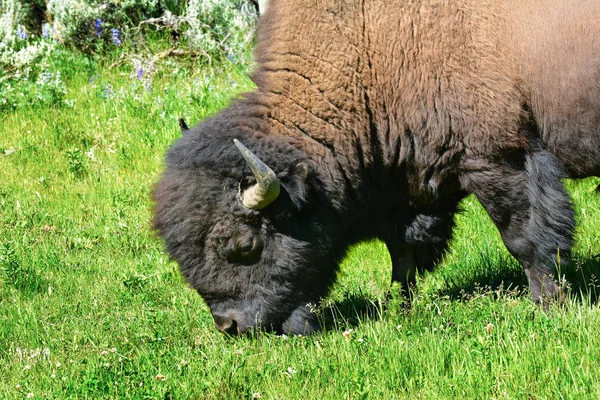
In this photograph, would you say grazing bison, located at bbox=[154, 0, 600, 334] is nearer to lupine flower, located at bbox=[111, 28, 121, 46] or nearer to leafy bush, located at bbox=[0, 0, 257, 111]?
leafy bush, located at bbox=[0, 0, 257, 111]

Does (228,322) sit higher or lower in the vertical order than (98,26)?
lower

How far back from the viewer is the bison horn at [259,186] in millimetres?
4863

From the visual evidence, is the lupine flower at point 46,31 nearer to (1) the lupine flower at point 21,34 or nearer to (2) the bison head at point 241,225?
(1) the lupine flower at point 21,34

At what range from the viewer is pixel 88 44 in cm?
1058

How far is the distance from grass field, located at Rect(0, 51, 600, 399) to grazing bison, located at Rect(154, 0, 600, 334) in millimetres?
385

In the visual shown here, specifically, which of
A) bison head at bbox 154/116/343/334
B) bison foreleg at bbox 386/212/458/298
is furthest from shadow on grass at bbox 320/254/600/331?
bison head at bbox 154/116/343/334

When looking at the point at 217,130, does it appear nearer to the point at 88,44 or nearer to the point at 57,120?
the point at 57,120

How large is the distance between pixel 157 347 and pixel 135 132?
433 cm

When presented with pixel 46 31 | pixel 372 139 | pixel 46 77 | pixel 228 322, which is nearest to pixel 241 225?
pixel 228 322

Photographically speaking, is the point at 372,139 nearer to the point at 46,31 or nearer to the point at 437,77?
the point at 437,77

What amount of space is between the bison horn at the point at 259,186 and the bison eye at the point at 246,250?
22 centimetres

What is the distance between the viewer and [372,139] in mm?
5340

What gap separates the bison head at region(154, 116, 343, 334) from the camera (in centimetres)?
513

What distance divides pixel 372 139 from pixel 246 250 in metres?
1.05
